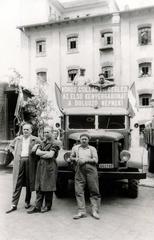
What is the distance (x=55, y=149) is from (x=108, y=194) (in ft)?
7.91

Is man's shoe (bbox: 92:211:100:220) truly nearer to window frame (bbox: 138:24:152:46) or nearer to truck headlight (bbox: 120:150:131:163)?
truck headlight (bbox: 120:150:131:163)

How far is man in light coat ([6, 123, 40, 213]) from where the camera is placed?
6469 mm

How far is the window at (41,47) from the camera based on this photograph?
2891 centimetres

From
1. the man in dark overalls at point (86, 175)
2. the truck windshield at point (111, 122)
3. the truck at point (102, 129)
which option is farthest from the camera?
the truck windshield at point (111, 122)

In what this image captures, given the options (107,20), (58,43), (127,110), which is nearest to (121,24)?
(107,20)

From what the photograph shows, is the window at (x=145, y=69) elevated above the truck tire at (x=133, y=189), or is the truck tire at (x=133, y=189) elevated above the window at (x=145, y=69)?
the window at (x=145, y=69)

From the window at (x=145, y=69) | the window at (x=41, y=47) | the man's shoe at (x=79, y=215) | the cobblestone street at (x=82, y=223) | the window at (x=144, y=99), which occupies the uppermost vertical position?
the window at (x=41, y=47)

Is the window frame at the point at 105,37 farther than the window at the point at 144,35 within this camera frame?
Yes

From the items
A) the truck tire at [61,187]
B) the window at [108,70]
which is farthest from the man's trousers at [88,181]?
the window at [108,70]

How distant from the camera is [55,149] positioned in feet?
21.0

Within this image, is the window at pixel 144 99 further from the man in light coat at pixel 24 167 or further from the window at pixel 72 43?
the man in light coat at pixel 24 167

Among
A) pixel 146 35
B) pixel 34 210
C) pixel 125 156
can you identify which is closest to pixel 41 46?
pixel 146 35

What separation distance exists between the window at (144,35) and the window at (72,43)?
529 cm

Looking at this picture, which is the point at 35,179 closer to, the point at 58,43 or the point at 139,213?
the point at 139,213
